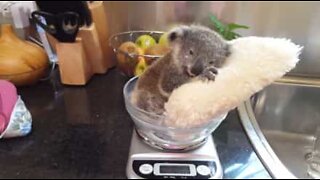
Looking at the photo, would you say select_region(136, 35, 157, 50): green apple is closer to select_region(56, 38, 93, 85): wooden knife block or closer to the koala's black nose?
select_region(56, 38, 93, 85): wooden knife block

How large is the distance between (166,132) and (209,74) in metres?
0.11

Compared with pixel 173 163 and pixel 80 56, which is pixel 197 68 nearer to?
pixel 173 163

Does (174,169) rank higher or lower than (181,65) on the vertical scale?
lower

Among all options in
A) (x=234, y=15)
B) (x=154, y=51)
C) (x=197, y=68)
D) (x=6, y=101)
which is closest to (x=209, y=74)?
(x=197, y=68)

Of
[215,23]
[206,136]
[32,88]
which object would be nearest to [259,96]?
[215,23]

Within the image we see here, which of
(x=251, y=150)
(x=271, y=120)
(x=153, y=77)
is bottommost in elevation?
(x=271, y=120)

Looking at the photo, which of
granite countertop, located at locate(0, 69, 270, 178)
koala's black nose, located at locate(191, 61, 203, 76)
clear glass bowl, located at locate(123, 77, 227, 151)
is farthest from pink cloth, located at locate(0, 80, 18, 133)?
koala's black nose, located at locate(191, 61, 203, 76)

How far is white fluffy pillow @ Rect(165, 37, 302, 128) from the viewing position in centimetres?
47

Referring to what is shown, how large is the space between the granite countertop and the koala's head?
0.16 metres

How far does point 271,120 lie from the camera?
2.84 feet

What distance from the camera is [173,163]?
0.52 m

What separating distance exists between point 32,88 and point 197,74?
0.42 metres

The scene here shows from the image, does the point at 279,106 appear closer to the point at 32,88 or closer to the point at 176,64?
the point at 176,64

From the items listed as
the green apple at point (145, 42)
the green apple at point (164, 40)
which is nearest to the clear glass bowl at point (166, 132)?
the green apple at point (164, 40)
